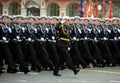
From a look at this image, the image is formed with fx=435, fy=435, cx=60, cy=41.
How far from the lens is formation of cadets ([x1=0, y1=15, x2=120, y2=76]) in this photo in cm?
1313

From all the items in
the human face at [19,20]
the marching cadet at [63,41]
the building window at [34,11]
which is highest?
the building window at [34,11]

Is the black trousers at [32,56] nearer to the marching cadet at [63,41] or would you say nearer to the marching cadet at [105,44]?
the marching cadet at [63,41]

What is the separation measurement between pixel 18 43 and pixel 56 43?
120 cm

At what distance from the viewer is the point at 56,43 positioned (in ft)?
44.7

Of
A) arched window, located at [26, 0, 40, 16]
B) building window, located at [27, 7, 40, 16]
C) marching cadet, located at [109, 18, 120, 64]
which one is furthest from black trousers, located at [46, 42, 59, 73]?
building window, located at [27, 7, 40, 16]

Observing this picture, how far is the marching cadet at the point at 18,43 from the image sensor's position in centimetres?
1351

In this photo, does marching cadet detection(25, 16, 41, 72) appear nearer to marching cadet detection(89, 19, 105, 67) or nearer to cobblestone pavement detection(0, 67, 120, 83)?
cobblestone pavement detection(0, 67, 120, 83)

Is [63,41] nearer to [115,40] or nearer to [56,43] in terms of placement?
[56,43]

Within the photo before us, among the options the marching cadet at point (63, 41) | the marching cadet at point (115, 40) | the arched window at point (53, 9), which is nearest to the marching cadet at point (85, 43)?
the marching cadet at point (115, 40)

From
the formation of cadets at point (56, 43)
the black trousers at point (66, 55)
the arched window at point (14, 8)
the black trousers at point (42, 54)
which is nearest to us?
the black trousers at point (66, 55)

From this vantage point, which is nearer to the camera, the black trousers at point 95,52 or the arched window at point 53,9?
the black trousers at point 95,52

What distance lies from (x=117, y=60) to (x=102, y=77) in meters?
4.03

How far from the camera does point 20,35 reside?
45.1 ft

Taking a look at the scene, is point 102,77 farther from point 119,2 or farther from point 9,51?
point 119,2
